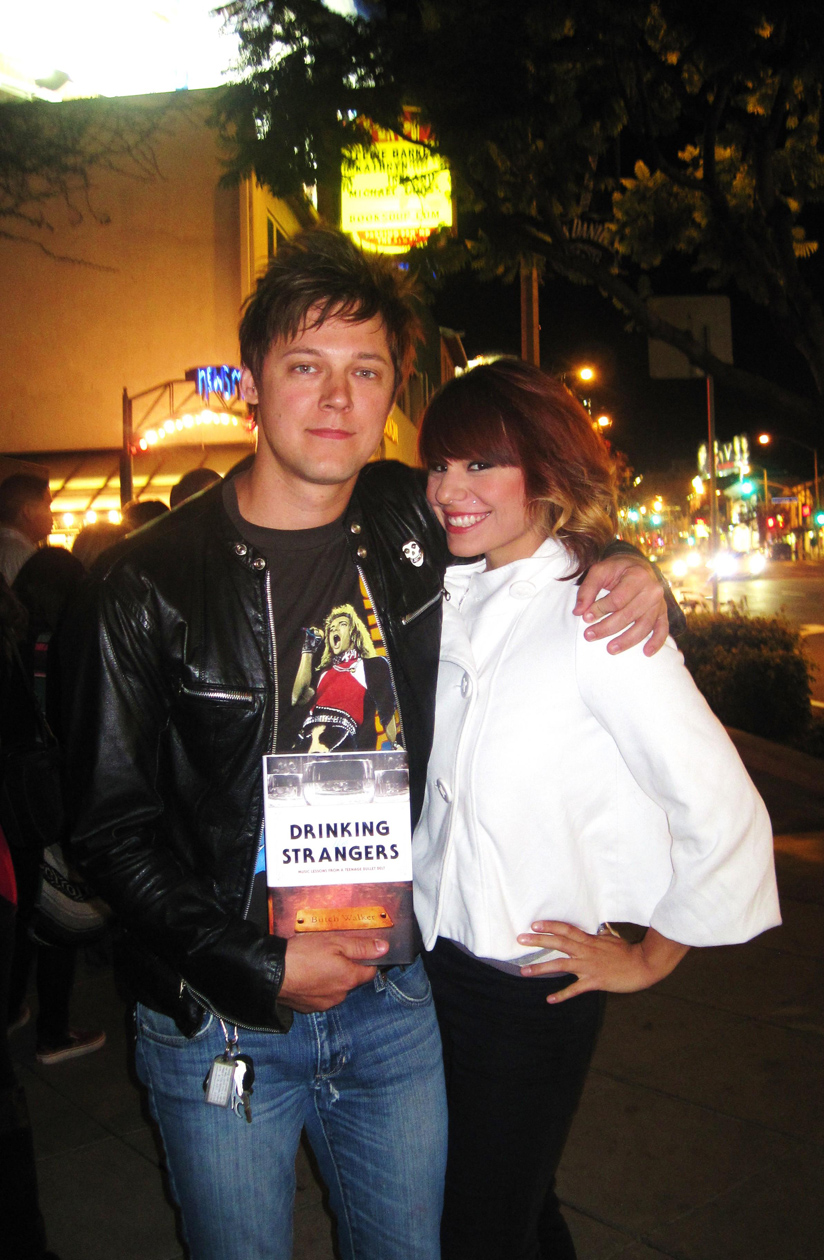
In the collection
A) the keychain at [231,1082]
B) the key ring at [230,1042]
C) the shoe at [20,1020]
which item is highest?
the key ring at [230,1042]

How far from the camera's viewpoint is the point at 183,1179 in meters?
1.83

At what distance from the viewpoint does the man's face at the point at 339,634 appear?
201 cm

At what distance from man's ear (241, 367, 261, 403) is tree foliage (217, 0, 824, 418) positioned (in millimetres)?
5702

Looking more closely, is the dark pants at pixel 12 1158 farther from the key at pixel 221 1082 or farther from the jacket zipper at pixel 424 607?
the jacket zipper at pixel 424 607

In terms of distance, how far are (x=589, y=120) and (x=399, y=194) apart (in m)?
3.48

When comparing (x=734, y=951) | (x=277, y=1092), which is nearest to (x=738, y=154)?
(x=734, y=951)

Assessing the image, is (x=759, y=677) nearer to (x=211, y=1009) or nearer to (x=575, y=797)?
(x=575, y=797)

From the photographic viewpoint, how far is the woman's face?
7.07 ft

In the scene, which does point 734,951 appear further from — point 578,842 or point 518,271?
point 518,271

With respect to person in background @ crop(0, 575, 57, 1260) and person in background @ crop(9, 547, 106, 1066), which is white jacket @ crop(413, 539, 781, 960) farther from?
person in background @ crop(9, 547, 106, 1066)

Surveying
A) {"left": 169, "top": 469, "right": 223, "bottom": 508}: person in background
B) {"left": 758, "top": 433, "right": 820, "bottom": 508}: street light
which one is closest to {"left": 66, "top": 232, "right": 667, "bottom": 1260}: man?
{"left": 169, "top": 469, "right": 223, "bottom": 508}: person in background

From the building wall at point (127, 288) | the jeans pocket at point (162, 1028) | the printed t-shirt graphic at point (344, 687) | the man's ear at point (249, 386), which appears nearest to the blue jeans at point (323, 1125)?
the jeans pocket at point (162, 1028)

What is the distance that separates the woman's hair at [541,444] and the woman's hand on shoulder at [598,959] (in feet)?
2.50

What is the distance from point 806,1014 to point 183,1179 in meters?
3.44
